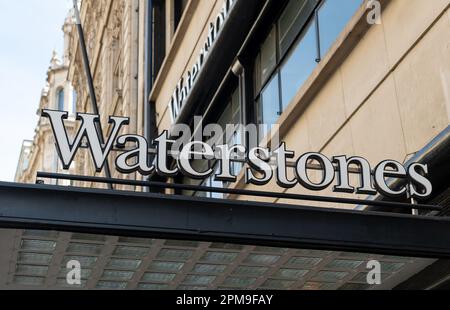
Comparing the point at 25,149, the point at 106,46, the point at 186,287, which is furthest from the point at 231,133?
the point at 25,149

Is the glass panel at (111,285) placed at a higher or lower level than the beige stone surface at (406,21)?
lower

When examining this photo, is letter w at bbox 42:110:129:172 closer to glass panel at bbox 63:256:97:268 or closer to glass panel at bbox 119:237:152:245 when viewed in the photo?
glass panel at bbox 63:256:97:268

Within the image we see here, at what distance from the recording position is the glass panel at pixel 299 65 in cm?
1232

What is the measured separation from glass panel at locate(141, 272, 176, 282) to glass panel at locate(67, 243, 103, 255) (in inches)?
33.1

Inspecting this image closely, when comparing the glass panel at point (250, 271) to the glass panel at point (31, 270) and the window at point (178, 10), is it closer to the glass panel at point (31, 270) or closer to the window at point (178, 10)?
the glass panel at point (31, 270)

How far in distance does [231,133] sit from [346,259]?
25.5 ft

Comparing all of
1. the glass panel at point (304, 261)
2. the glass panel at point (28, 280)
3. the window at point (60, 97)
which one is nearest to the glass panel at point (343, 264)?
the glass panel at point (304, 261)

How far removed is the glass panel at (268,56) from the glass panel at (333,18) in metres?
2.06

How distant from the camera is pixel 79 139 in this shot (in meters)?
8.44

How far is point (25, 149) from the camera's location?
282 feet

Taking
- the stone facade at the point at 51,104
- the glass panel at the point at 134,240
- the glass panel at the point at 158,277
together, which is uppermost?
the stone facade at the point at 51,104

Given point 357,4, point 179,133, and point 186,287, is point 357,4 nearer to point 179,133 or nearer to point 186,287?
point 186,287

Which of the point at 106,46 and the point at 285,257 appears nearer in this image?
the point at 285,257

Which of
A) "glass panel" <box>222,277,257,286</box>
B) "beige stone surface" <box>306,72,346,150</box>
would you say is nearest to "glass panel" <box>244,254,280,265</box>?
"glass panel" <box>222,277,257,286</box>
